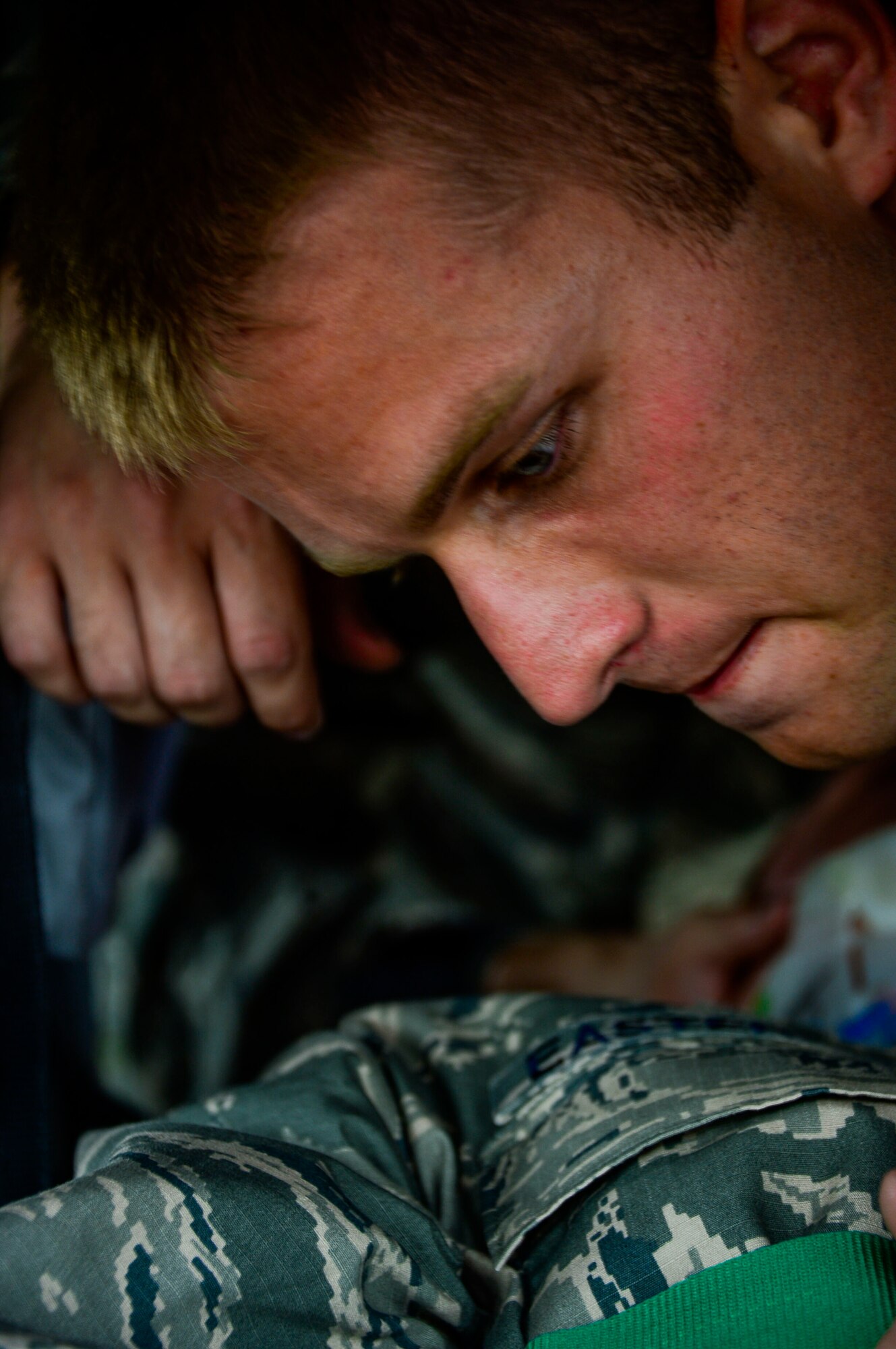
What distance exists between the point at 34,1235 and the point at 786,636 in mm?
635

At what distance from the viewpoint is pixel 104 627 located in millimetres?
1091

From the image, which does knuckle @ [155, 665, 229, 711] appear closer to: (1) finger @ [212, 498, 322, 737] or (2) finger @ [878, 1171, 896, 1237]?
(1) finger @ [212, 498, 322, 737]

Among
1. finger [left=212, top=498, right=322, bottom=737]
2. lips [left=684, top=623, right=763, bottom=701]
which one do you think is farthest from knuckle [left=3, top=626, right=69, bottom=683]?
lips [left=684, top=623, right=763, bottom=701]

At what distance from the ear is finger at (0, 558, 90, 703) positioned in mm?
694

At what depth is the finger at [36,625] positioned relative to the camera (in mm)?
1079

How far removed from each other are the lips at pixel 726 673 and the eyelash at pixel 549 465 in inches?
7.9

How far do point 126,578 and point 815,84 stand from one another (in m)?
0.70

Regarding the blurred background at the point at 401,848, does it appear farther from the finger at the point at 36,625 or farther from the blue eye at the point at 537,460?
the blue eye at the point at 537,460

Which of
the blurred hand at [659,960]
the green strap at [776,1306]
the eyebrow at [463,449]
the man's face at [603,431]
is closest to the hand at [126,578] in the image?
the man's face at [603,431]

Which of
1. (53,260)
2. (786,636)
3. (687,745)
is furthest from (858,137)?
(687,745)

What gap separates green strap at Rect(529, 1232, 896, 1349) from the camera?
691 mm

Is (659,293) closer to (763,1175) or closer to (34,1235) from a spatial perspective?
(763,1175)

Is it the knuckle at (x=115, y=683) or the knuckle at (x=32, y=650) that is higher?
the knuckle at (x=32, y=650)

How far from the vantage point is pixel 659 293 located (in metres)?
0.78
